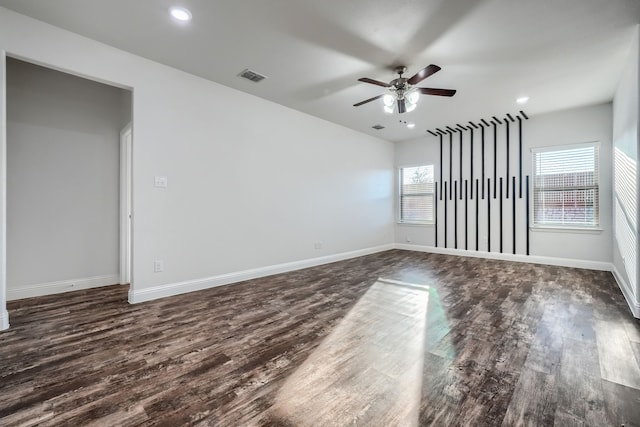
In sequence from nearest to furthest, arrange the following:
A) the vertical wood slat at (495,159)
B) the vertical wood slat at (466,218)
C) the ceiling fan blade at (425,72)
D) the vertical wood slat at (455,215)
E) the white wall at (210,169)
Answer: the ceiling fan blade at (425,72) < the white wall at (210,169) < the vertical wood slat at (495,159) < the vertical wood slat at (466,218) < the vertical wood slat at (455,215)

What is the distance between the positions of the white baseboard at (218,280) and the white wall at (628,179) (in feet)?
13.0

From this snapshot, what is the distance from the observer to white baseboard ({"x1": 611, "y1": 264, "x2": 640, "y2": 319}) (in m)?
2.70

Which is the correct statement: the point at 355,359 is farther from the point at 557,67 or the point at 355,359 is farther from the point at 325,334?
the point at 557,67

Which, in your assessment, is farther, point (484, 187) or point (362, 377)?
point (484, 187)

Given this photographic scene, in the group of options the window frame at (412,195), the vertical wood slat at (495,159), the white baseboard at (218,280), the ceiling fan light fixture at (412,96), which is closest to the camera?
the white baseboard at (218,280)

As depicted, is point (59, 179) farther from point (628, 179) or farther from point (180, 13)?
point (628, 179)

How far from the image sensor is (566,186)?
198 inches

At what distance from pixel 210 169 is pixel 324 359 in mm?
2815

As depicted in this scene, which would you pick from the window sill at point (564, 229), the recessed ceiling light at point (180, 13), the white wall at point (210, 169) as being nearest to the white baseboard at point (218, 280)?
the white wall at point (210, 169)

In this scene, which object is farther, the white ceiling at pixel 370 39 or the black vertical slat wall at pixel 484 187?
the black vertical slat wall at pixel 484 187

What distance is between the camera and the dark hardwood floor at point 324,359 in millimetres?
1452

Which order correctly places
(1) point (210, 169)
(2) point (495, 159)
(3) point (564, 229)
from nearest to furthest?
(1) point (210, 169), (3) point (564, 229), (2) point (495, 159)

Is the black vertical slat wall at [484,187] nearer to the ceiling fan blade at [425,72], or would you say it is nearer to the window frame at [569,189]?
the window frame at [569,189]

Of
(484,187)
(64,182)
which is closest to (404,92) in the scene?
(484,187)
